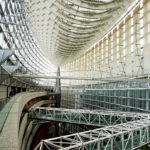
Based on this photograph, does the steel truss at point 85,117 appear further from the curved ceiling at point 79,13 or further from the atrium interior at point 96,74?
the curved ceiling at point 79,13

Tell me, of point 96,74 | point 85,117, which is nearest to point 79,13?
point 85,117

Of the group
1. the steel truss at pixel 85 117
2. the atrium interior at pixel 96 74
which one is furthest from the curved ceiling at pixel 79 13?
the steel truss at pixel 85 117

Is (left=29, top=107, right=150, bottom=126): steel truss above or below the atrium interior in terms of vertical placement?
below

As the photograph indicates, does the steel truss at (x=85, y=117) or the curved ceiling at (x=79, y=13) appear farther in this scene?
the steel truss at (x=85, y=117)

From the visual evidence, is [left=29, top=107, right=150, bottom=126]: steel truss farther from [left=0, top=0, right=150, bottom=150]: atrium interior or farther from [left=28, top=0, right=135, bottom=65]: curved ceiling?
[left=28, top=0, right=135, bottom=65]: curved ceiling

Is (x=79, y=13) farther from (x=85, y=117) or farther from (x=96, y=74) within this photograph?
(x=96, y=74)

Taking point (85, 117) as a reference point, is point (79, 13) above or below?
above

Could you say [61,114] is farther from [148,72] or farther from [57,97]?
[57,97]

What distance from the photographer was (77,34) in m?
18.3

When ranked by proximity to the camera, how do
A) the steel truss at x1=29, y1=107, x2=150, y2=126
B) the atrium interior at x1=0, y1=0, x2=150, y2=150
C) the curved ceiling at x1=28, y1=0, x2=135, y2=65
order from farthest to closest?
1. the steel truss at x1=29, y1=107, x2=150, y2=126
2. the curved ceiling at x1=28, y1=0, x2=135, y2=65
3. the atrium interior at x1=0, y1=0, x2=150, y2=150

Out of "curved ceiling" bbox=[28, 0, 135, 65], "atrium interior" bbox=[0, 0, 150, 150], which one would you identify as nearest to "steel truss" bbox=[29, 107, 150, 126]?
"atrium interior" bbox=[0, 0, 150, 150]

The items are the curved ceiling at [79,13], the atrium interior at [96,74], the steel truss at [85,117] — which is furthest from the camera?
the steel truss at [85,117]

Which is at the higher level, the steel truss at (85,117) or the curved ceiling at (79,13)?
the curved ceiling at (79,13)

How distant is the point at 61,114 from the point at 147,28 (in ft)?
42.1
